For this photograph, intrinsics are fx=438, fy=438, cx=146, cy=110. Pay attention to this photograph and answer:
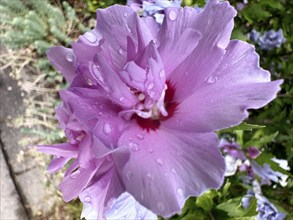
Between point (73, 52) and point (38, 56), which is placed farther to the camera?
point (38, 56)

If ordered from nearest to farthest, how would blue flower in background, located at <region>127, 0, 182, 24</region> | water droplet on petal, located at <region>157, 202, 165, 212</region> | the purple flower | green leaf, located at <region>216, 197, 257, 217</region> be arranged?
water droplet on petal, located at <region>157, 202, 165, 212</region>
blue flower in background, located at <region>127, 0, 182, 24</region>
green leaf, located at <region>216, 197, 257, 217</region>
the purple flower

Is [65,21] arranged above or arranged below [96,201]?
below

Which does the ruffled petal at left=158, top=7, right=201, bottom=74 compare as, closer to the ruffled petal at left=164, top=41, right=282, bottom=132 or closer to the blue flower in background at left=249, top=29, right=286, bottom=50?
the ruffled petal at left=164, top=41, right=282, bottom=132

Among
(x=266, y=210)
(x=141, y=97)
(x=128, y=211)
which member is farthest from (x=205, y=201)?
(x=141, y=97)

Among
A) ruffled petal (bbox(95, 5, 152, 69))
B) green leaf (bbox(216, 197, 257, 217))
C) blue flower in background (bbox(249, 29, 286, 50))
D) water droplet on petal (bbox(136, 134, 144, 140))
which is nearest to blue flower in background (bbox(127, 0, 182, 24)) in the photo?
ruffled petal (bbox(95, 5, 152, 69))

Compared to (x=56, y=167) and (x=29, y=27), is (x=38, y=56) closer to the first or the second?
(x=29, y=27)

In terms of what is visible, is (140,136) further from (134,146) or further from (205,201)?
(205,201)

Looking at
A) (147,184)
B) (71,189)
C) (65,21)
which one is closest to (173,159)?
(147,184)
